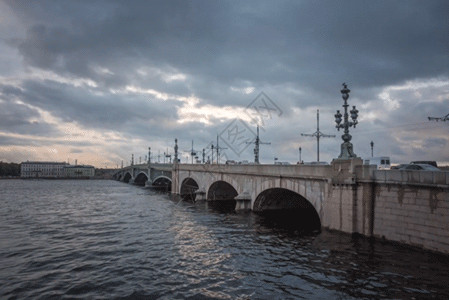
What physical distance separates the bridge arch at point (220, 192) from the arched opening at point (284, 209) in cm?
1346

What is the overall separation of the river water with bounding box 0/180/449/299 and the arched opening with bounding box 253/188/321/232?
3.71 metres

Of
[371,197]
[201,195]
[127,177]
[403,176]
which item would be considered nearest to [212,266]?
[371,197]

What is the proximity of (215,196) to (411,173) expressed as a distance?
117ft

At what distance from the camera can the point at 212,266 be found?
1509 centimetres

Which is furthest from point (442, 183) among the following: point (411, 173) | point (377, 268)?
point (377, 268)

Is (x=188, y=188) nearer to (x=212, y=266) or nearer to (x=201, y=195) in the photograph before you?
(x=201, y=195)

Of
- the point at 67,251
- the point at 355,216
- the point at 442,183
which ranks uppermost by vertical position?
the point at 442,183

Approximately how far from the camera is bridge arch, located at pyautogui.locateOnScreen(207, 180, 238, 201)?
4709 cm

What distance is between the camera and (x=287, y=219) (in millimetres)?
29141

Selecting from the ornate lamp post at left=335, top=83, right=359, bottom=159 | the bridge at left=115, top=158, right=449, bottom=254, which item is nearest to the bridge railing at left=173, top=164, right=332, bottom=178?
the bridge at left=115, top=158, right=449, bottom=254

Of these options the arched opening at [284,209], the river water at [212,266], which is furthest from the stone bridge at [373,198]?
the river water at [212,266]

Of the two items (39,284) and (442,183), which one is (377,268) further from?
(39,284)

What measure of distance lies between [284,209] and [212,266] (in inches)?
838

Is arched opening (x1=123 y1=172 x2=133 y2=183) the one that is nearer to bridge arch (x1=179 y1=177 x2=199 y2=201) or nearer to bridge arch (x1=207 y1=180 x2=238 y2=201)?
bridge arch (x1=179 y1=177 x2=199 y2=201)
